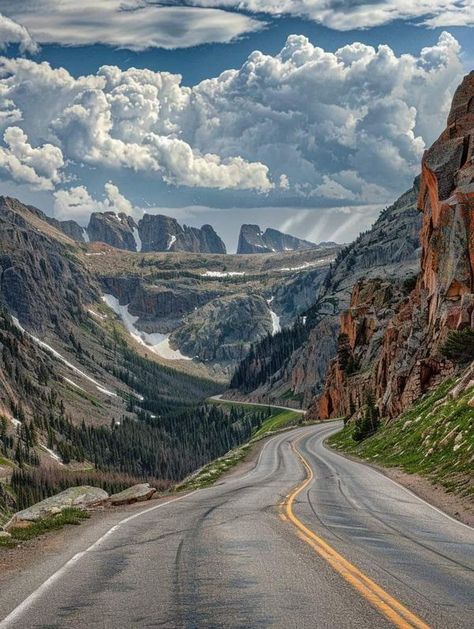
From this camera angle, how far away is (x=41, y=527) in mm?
21172

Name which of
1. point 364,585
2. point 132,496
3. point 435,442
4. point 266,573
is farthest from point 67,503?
point 364,585

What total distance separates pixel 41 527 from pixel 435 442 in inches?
902

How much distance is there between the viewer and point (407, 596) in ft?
35.5

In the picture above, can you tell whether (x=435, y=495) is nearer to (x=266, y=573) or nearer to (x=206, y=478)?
(x=266, y=573)

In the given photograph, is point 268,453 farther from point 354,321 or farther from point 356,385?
point 354,321

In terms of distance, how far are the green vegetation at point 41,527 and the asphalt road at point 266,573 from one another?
1983 millimetres

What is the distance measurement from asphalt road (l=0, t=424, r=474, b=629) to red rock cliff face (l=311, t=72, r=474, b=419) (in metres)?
30.5

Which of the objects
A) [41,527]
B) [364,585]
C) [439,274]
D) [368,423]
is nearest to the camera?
[364,585]

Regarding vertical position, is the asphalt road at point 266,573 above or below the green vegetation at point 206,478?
above

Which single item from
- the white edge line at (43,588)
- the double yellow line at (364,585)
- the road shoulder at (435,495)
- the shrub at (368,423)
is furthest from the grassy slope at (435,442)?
the white edge line at (43,588)

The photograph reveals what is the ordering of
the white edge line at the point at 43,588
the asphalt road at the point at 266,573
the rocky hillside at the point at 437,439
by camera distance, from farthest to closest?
1. the rocky hillside at the point at 437,439
2. the white edge line at the point at 43,588
3. the asphalt road at the point at 266,573

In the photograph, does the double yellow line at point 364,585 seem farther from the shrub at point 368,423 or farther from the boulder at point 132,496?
the shrub at point 368,423

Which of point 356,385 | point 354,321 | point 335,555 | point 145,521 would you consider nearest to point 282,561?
point 335,555

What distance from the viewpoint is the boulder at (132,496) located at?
3191 centimetres
